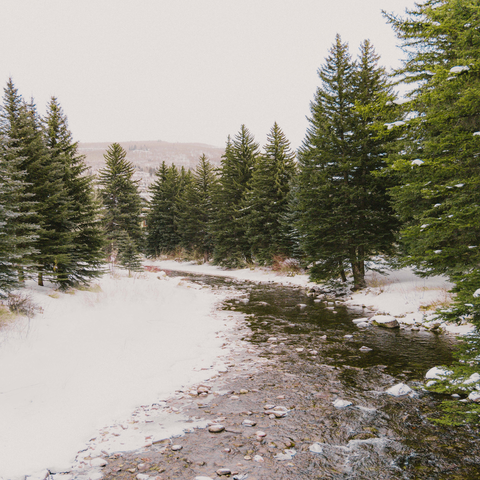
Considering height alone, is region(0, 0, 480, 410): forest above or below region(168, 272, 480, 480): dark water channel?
above

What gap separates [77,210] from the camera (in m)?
11.9

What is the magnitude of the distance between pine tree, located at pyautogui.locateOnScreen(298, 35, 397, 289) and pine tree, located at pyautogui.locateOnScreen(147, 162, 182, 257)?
31.7 meters

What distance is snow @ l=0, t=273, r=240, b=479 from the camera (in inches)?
163

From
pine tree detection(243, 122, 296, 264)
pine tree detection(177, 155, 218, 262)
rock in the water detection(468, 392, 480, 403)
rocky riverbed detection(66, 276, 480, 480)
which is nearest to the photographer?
rocky riverbed detection(66, 276, 480, 480)

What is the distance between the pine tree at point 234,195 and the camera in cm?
3362

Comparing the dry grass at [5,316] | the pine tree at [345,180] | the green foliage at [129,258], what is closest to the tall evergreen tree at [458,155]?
the pine tree at [345,180]

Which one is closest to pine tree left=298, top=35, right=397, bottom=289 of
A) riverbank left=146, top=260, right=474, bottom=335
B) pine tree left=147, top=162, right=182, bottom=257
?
riverbank left=146, top=260, right=474, bottom=335

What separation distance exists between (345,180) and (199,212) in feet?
92.1

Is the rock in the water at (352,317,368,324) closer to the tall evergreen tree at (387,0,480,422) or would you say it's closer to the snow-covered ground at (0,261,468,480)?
the snow-covered ground at (0,261,468,480)

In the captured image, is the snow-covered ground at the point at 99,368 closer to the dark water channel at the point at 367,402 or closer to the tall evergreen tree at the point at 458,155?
the dark water channel at the point at 367,402

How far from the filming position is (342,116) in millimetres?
16297

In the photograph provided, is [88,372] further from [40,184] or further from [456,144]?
[456,144]

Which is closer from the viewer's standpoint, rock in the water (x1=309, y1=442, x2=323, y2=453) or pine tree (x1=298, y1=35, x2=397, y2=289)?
rock in the water (x1=309, y1=442, x2=323, y2=453)

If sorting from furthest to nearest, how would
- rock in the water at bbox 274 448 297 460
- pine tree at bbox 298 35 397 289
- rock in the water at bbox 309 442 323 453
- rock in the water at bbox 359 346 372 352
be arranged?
1. pine tree at bbox 298 35 397 289
2. rock in the water at bbox 359 346 372 352
3. rock in the water at bbox 309 442 323 453
4. rock in the water at bbox 274 448 297 460
